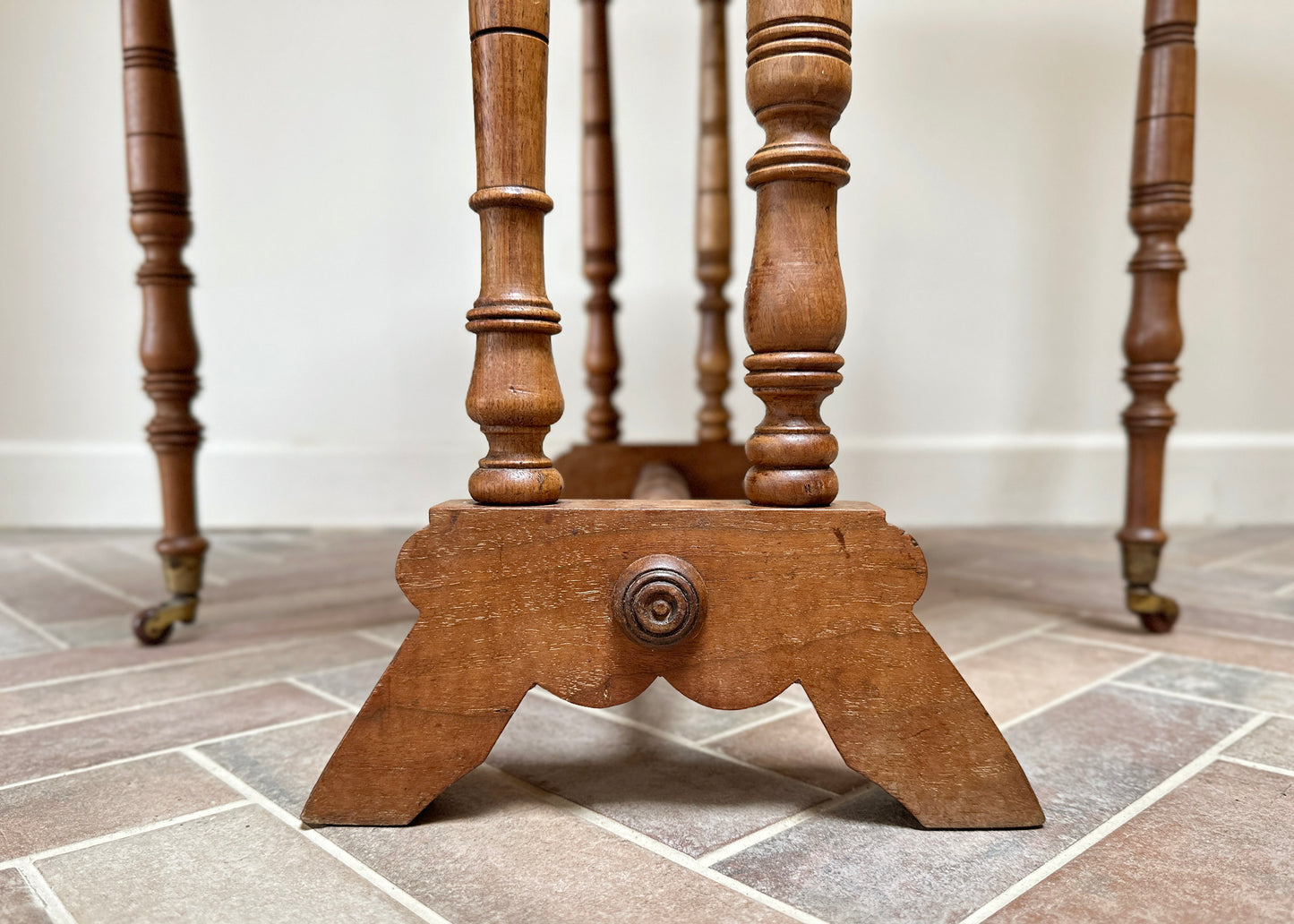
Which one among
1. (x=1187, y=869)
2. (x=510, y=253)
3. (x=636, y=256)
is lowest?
(x=1187, y=869)

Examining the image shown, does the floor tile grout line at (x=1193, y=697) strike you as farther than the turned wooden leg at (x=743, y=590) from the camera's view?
Yes

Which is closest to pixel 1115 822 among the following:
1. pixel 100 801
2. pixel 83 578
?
pixel 100 801

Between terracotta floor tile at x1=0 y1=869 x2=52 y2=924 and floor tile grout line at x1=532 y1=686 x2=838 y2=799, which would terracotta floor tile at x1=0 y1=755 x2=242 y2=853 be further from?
floor tile grout line at x1=532 y1=686 x2=838 y2=799

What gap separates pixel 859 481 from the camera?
246 cm

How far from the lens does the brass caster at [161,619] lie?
1269 millimetres

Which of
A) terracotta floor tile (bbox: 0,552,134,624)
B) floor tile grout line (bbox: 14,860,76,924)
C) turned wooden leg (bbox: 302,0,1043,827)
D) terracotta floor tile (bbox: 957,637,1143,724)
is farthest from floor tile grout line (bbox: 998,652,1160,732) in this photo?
terracotta floor tile (bbox: 0,552,134,624)

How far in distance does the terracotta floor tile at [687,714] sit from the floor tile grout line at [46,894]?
1.63ft

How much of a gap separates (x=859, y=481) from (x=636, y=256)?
0.80m

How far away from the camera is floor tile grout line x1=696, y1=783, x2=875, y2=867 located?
0.68m

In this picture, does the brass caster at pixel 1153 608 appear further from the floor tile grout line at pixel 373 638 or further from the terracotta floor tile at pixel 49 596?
the terracotta floor tile at pixel 49 596

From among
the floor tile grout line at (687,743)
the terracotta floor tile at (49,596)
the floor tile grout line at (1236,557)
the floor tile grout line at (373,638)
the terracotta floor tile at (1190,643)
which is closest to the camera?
the floor tile grout line at (687,743)

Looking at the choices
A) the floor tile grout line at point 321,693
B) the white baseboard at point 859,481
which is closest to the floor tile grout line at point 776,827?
the floor tile grout line at point 321,693

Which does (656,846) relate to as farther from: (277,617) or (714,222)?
(714,222)

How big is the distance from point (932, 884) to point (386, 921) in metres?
0.35
